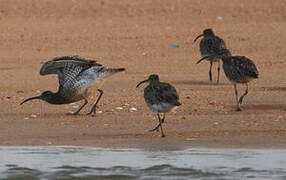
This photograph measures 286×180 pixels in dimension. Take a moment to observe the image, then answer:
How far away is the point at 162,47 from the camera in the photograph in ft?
71.6

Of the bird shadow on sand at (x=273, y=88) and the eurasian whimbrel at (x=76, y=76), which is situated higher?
the eurasian whimbrel at (x=76, y=76)

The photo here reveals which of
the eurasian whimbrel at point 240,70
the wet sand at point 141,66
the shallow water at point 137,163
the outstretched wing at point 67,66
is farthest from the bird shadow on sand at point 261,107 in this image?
the shallow water at point 137,163

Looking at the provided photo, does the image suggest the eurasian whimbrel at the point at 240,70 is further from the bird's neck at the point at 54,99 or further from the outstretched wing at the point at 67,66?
the bird's neck at the point at 54,99

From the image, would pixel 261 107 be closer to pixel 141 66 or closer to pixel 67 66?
pixel 67 66

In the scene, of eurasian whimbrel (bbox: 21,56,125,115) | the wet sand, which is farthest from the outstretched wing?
the wet sand

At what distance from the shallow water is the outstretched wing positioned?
256 cm

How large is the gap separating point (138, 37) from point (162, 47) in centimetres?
109

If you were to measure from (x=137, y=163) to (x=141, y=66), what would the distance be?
851 centimetres

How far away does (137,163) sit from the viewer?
1091 centimetres

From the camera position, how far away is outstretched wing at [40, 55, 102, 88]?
549 inches

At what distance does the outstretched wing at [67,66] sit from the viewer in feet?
45.7

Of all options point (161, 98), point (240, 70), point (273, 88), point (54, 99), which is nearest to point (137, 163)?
point (161, 98)

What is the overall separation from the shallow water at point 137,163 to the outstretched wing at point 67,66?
8.40ft

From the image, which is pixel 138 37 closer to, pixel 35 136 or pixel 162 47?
pixel 162 47
